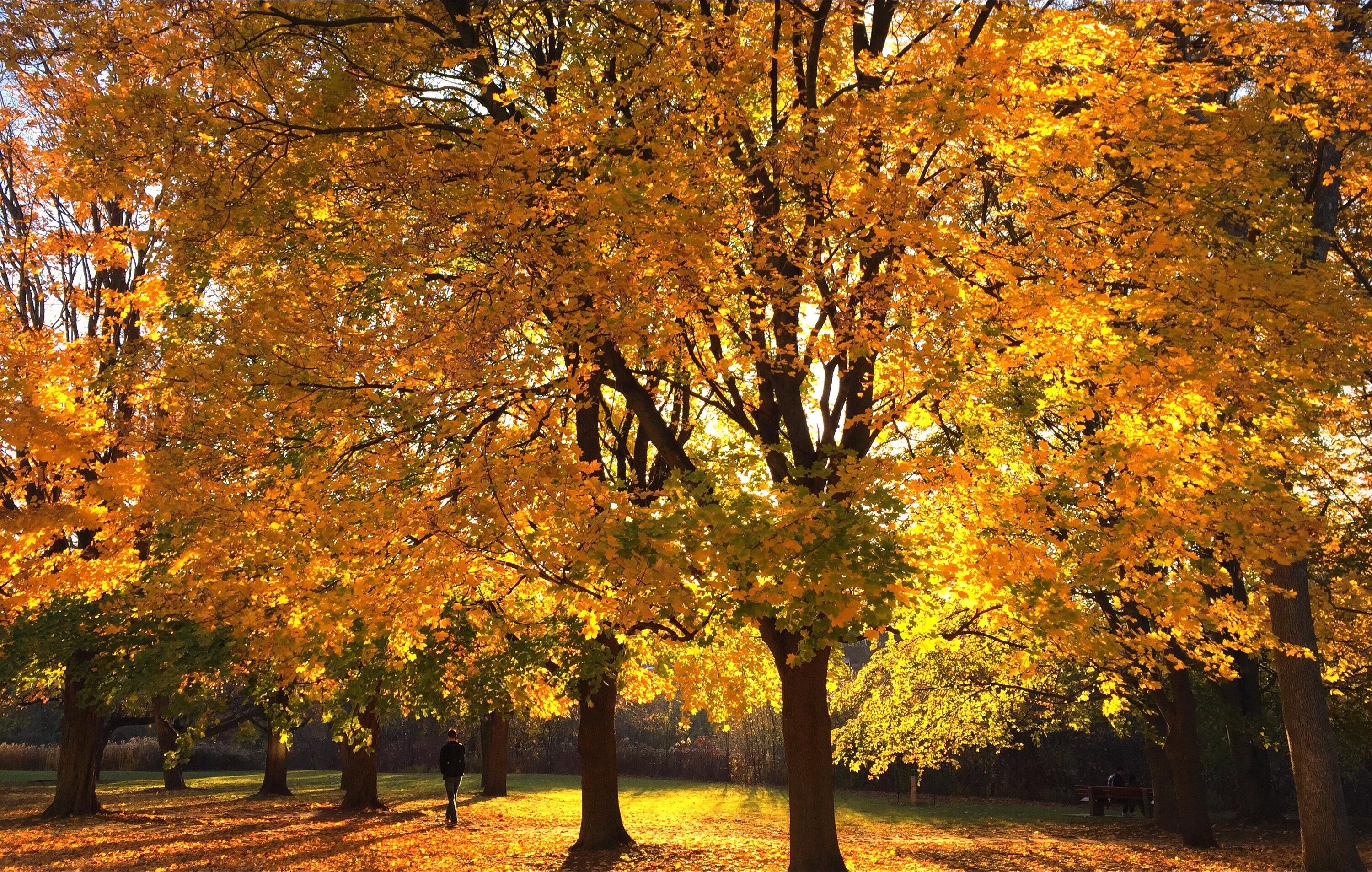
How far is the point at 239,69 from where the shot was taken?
7922 millimetres

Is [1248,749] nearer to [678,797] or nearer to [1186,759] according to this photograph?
[1186,759]

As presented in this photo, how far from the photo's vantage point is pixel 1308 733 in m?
12.2

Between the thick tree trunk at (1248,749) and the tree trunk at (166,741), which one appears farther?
the tree trunk at (166,741)

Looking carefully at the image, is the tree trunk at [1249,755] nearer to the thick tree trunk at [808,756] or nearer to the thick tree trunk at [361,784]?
the thick tree trunk at [808,756]

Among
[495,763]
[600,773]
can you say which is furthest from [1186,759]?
[495,763]

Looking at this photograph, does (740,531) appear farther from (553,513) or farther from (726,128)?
(726,128)

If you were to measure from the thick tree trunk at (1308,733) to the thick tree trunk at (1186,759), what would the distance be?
15.3ft

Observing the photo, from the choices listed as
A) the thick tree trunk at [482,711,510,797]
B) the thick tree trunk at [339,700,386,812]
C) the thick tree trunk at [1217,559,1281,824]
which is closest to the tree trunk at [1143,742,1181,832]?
the thick tree trunk at [1217,559,1281,824]

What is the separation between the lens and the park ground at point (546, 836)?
1320cm

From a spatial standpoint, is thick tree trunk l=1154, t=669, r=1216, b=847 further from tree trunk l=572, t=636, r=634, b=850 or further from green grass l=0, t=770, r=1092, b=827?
tree trunk l=572, t=636, r=634, b=850

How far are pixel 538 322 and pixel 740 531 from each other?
10.4 feet

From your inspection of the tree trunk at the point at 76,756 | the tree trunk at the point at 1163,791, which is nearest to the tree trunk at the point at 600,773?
the tree trunk at the point at 76,756

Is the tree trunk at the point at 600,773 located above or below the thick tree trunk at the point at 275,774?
above

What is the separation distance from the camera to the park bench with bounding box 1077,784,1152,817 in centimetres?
2539
